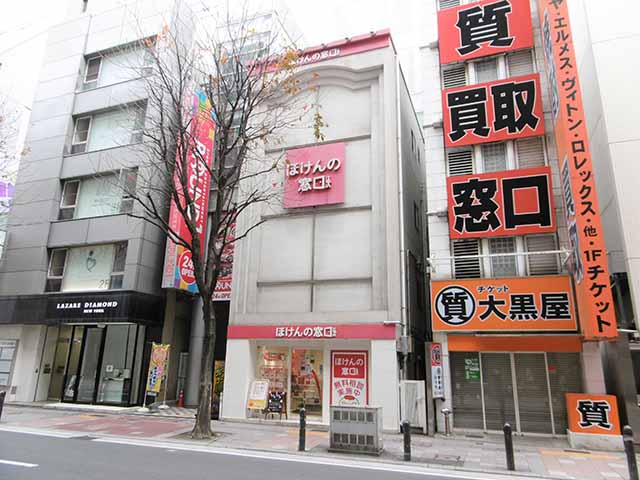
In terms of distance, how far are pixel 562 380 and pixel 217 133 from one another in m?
15.5

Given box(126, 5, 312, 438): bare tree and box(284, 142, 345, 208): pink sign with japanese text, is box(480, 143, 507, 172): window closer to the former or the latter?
box(284, 142, 345, 208): pink sign with japanese text

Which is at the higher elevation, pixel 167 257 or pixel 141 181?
pixel 141 181

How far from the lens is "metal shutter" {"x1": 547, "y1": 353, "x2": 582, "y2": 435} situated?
13328mm

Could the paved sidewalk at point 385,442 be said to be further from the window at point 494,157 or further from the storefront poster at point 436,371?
the window at point 494,157

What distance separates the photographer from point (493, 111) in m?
15.2

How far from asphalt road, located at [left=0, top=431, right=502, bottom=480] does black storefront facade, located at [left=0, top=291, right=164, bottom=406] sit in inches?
308

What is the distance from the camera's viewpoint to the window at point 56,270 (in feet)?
66.8

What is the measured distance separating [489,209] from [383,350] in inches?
227

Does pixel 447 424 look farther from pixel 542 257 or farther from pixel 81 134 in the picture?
pixel 81 134

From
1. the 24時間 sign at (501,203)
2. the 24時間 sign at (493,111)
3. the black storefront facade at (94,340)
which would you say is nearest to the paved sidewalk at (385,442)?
the black storefront facade at (94,340)

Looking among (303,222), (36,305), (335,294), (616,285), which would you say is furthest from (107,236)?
(616,285)

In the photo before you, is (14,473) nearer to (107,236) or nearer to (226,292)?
(226,292)

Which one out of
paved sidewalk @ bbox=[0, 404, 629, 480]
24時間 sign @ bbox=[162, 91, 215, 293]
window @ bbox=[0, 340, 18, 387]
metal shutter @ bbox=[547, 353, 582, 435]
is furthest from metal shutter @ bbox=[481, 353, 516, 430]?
window @ bbox=[0, 340, 18, 387]

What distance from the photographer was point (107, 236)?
776 inches
